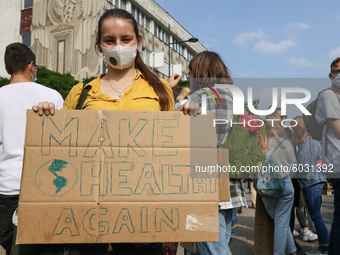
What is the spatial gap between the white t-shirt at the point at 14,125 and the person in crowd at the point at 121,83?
1.40 ft

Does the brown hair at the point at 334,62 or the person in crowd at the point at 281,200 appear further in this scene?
the person in crowd at the point at 281,200

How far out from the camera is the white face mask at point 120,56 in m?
2.02

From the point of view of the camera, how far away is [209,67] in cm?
259

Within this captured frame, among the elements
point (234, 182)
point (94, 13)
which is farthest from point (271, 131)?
point (94, 13)

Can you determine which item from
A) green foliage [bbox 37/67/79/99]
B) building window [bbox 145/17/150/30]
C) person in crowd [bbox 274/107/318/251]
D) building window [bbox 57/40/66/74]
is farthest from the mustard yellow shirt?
building window [bbox 145/17/150/30]

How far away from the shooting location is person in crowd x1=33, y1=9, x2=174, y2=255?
6.55ft

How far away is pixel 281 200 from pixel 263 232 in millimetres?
496

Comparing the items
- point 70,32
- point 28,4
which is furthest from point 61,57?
point 28,4

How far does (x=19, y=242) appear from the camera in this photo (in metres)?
1.71

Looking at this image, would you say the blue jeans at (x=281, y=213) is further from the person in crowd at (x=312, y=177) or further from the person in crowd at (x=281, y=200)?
Result: the person in crowd at (x=312, y=177)

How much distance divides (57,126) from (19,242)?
602mm

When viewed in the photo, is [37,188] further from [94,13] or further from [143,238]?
[94,13]

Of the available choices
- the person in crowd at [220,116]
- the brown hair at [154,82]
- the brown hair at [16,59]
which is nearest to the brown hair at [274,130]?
the person in crowd at [220,116]

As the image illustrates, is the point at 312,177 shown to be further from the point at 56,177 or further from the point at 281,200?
the point at 56,177
